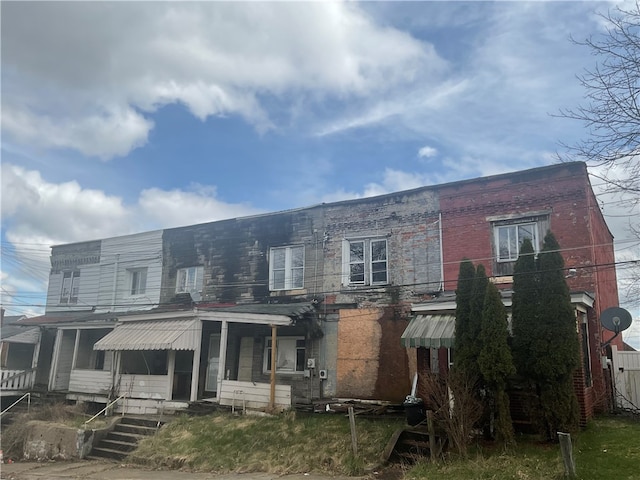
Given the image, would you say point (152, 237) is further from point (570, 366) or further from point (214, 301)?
point (570, 366)

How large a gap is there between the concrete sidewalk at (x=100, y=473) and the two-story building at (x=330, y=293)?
338 centimetres

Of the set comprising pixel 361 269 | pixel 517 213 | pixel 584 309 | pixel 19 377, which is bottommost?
pixel 19 377

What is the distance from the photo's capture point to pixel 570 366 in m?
11.0

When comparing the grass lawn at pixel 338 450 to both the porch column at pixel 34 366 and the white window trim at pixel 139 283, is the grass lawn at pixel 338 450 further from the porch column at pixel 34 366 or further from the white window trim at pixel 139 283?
the porch column at pixel 34 366

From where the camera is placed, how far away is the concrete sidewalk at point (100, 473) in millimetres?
12047

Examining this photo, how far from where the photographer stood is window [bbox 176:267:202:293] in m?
22.3

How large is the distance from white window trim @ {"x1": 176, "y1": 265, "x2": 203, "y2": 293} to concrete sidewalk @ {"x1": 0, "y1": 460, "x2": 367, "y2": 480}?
8.39m

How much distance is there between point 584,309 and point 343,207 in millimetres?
8867

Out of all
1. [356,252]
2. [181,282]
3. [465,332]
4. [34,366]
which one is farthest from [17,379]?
[465,332]

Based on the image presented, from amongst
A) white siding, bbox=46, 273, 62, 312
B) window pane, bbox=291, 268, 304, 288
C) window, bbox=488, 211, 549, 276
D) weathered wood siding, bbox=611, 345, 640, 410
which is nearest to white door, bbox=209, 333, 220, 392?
window pane, bbox=291, 268, 304, 288

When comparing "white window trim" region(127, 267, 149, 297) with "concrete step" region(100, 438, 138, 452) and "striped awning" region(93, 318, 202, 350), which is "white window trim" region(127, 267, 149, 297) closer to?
"striped awning" region(93, 318, 202, 350)

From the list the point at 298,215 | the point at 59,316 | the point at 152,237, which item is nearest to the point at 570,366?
the point at 298,215

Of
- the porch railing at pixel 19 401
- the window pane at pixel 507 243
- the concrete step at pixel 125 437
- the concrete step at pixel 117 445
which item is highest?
the window pane at pixel 507 243

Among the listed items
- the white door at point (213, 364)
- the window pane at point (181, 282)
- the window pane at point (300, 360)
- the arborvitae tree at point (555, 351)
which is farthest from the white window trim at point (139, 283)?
the arborvitae tree at point (555, 351)
